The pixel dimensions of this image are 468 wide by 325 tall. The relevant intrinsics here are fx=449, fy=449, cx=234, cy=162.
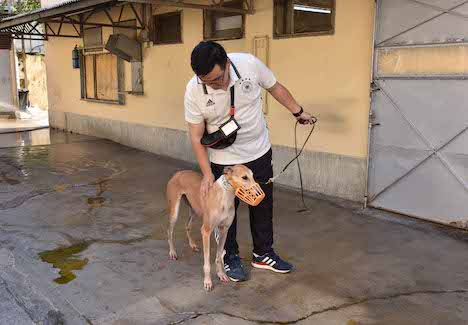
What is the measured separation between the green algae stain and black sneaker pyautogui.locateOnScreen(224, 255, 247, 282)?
1.26 m

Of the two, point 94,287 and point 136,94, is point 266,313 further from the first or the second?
point 136,94

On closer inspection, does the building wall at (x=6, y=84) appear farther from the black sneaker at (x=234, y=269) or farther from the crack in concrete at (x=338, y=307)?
the crack in concrete at (x=338, y=307)

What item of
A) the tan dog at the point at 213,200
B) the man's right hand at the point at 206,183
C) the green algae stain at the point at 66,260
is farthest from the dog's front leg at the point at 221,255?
the green algae stain at the point at 66,260

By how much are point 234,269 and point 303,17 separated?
3.91 meters

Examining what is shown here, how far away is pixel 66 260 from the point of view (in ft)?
13.3

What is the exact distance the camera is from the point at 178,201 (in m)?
3.79

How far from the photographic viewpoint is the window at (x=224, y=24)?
7.06 metres

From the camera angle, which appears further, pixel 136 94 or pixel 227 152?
pixel 136 94

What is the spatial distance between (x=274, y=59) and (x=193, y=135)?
141 inches

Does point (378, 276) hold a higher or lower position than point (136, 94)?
lower

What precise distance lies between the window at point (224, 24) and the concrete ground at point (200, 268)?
2722 millimetres

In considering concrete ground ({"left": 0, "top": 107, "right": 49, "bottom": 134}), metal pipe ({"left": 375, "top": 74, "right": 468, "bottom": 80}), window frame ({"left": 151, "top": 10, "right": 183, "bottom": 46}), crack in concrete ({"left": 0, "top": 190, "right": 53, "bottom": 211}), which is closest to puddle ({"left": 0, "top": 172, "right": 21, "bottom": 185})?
crack in concrete ({"left": 0, "top": 190, "right": 53, "bottom": 211})

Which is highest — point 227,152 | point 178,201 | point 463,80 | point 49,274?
point 463,80

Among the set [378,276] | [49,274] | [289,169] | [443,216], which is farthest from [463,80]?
[49,274]
